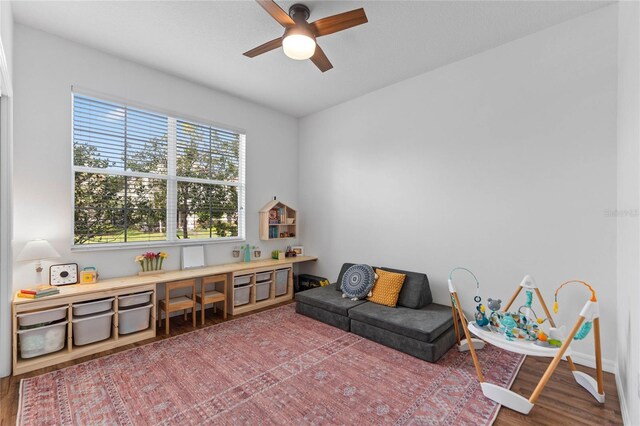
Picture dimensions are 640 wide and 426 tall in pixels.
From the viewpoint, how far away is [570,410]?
81.0 inches

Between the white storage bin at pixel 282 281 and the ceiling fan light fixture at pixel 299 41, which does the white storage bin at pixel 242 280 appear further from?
the ceiling fan light fixture at pixel 299 41

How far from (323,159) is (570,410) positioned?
4.08m

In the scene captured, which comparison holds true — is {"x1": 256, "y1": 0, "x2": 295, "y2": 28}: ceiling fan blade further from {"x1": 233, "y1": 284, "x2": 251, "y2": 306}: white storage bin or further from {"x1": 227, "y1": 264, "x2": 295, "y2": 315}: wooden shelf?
{"x1": 233, "y1": 284, "x2": 251, "y2": 306}: white storage bin

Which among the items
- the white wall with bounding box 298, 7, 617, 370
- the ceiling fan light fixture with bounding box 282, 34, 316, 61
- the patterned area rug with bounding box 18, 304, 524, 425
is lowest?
the patterned area rug with bounding box 18, 304, 524, 425

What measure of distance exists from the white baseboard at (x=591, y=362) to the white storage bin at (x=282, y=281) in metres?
3.46

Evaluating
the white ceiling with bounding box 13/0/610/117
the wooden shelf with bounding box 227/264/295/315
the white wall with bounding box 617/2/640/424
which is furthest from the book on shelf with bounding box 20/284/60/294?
the white wall with bounding box 617/2/640/424

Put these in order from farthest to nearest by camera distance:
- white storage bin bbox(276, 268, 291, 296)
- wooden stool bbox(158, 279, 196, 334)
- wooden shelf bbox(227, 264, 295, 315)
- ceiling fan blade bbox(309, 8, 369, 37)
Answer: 1. white storage bin bbox(276, 268, 291, 296)
2. wooden shelf bbox(227, 264, 295, 315)
3. wooden stool bbox(158, 279, 196, 334)
4. ceiling fan blade bbox(309, 8, 369, 37)

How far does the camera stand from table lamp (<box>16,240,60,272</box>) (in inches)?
103

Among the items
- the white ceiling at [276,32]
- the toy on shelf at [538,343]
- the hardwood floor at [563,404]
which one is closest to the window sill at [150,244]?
the white ceiling at [276,32]

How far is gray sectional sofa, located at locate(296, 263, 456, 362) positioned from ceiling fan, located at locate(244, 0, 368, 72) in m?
2.64

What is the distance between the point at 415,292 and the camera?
3.46 meters

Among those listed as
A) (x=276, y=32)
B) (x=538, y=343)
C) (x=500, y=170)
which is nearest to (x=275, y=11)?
(x=276, y=32)

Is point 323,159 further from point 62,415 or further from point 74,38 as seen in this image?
point 62,415

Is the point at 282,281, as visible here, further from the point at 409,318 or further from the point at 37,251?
the point at 37,251
